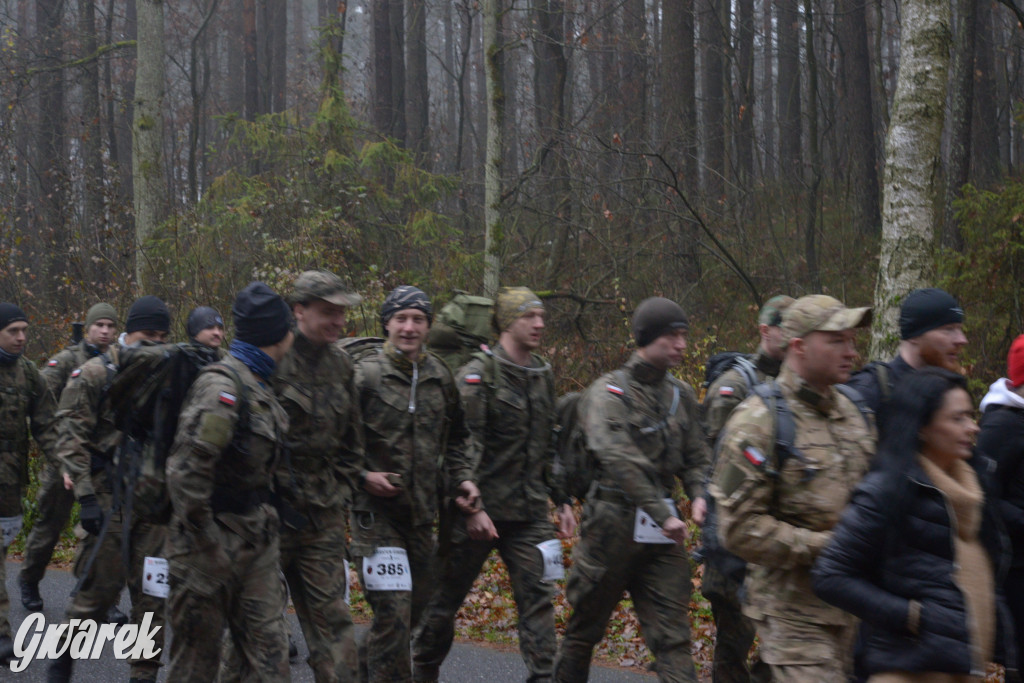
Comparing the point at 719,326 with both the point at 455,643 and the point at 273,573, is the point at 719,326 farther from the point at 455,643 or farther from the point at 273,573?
the point at 273,573

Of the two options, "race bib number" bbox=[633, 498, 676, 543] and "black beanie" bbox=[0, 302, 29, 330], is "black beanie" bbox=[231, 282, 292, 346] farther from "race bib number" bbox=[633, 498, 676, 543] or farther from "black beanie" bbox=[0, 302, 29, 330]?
"black beanie" bbox=[0, 302, 29, 330]

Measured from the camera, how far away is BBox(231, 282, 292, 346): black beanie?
5.00 meters

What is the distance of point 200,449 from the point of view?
14.9ft

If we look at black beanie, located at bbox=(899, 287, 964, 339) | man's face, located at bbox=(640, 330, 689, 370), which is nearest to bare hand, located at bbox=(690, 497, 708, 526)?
man's face, located at bbox=(640, 330, 689, 370)

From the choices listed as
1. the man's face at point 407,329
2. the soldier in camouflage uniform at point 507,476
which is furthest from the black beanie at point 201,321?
the soldier in camouflage uniform at point 507,476

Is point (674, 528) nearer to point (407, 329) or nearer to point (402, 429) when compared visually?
point (402, 429)

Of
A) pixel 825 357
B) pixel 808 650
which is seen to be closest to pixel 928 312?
pixel 825 357

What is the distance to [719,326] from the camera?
15172 millimetres

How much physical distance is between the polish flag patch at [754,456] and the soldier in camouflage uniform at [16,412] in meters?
5.93

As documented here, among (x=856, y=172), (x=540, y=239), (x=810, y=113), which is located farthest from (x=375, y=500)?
(x=856, y=172)

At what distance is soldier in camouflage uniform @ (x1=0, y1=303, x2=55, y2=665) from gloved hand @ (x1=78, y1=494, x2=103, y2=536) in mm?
1746

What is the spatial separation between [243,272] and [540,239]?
14.3 ft

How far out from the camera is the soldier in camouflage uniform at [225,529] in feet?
15.0

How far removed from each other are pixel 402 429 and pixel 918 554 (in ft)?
10.3
